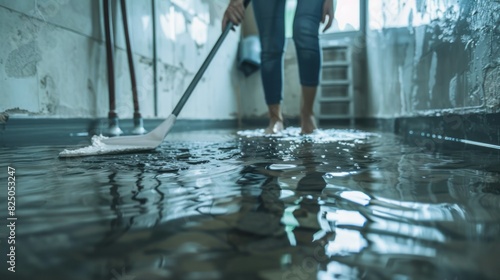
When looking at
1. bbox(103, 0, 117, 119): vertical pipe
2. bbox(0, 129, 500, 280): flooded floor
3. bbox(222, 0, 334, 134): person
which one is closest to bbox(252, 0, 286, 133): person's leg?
bbox(222, 0, 334, 134): person

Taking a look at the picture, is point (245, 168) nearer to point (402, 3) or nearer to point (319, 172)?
point (319, 172)

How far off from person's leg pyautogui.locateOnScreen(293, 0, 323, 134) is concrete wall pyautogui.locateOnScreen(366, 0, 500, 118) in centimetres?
42

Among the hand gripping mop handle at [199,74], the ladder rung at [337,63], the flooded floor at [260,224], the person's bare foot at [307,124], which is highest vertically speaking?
the ladder rung at [337,63]

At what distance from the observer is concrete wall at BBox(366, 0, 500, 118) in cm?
78

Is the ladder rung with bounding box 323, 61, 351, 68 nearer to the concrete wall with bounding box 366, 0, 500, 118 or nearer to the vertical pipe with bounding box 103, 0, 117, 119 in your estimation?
the concrete wall with bounding box 366, 0, 500, 118

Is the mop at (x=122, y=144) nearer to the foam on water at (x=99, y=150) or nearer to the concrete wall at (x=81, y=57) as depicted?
the foam on water at (x=99, y=150)

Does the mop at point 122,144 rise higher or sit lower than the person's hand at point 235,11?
lower

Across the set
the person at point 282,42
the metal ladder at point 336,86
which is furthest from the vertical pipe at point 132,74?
the metal ladder at point 336,86

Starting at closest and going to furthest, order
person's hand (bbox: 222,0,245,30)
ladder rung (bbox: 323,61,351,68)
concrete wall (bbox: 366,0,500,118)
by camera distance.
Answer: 1. concrete wall (bbox: 366,0,500,118)
2. person's hand (bbox: 222,0,245,30)
3. ladder rung (bbox: 323,61,351,68)

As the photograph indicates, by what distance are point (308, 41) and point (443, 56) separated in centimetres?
59

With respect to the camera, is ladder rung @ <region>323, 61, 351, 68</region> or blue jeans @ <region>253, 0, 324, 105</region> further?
ladder rung @ <region>323, 61, 351, 68</region>

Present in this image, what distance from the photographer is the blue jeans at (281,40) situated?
1.49 m

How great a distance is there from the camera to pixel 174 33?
2.42 m

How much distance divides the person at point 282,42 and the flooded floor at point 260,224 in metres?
1.01
